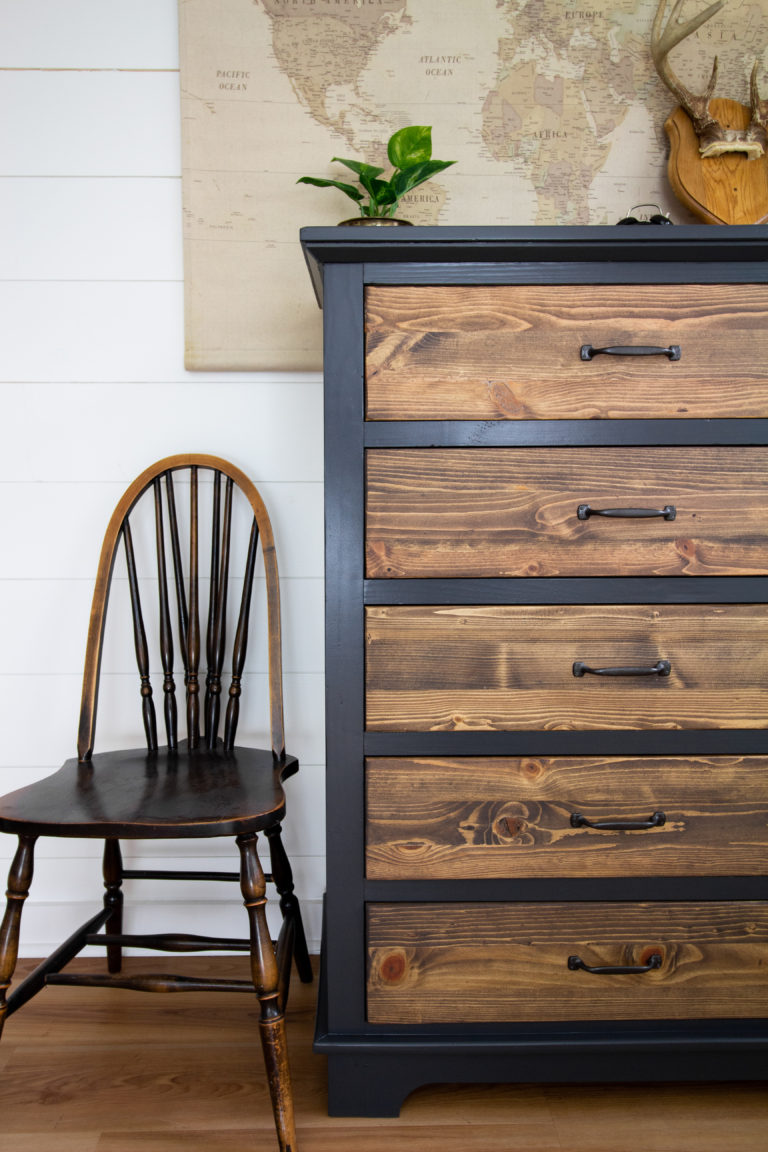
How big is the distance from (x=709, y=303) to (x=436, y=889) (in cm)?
94

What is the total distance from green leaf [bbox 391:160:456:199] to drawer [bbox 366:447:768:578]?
1.61 feet

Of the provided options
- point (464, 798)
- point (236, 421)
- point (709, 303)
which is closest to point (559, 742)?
point (464, 798)

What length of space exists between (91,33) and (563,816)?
1.71 metres

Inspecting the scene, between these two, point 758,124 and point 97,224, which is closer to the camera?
point 758,124

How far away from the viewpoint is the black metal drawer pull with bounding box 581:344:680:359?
3.63 feet

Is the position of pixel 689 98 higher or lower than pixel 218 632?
higher

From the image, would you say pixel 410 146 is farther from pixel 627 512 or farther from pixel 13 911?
pixel 13 911

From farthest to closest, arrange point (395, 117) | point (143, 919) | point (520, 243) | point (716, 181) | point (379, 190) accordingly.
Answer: point (143, 919), point (395, 117), point (716, 181), point (379, 190), point (520, 243)

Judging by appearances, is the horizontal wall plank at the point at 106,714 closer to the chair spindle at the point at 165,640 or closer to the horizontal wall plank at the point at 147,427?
the chair spindle at the point at 165,640

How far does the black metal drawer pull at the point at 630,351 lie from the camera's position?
3.63 ft

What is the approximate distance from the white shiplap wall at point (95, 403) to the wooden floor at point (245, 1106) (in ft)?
0.99

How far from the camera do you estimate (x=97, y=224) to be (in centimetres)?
157

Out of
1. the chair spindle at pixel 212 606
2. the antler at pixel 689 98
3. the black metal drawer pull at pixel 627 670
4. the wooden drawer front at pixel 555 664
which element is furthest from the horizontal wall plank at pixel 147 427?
the antler at pixel 689 98

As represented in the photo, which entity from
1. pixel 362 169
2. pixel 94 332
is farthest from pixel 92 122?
pixel 362 169
